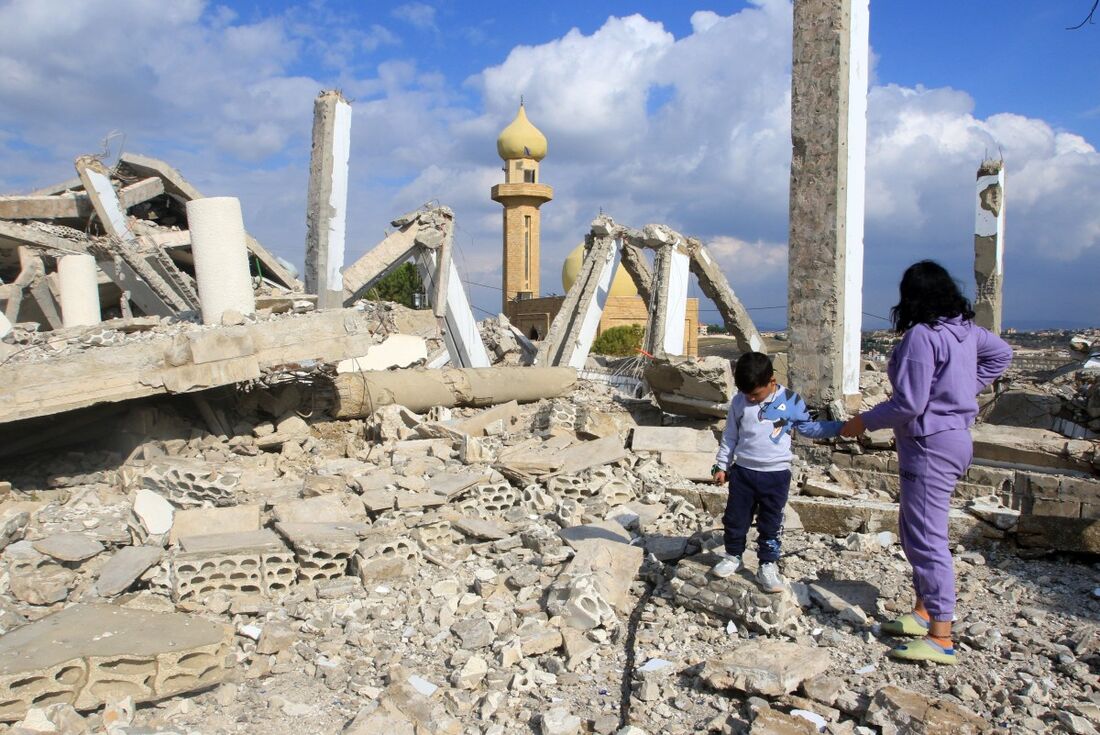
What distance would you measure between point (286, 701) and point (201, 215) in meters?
5.45

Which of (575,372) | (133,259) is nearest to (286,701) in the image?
(575,372)

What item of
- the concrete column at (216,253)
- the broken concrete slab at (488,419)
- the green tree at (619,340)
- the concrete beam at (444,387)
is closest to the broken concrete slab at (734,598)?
the broken concrete slab at (488,419)

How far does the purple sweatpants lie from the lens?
3.05 metres

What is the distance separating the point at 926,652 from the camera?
3.02m

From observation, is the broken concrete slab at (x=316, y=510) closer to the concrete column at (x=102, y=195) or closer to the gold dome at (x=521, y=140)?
the concrete column at (x=102, y=195)

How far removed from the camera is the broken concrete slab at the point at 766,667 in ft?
9.42

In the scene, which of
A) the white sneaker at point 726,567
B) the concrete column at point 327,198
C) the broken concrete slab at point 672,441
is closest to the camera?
the white sneaker at point 726,567

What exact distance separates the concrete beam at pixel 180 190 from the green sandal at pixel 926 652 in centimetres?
1339

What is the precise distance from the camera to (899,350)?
3.12m

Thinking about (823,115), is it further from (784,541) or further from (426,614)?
(426,614)

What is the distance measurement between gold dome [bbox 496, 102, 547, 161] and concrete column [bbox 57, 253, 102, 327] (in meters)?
20.6

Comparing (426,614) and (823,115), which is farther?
(823,115)

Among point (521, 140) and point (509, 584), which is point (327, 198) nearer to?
point (509, 584)

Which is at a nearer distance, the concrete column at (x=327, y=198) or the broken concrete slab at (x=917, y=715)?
the broken concrete slab at (x=917, y=715)
